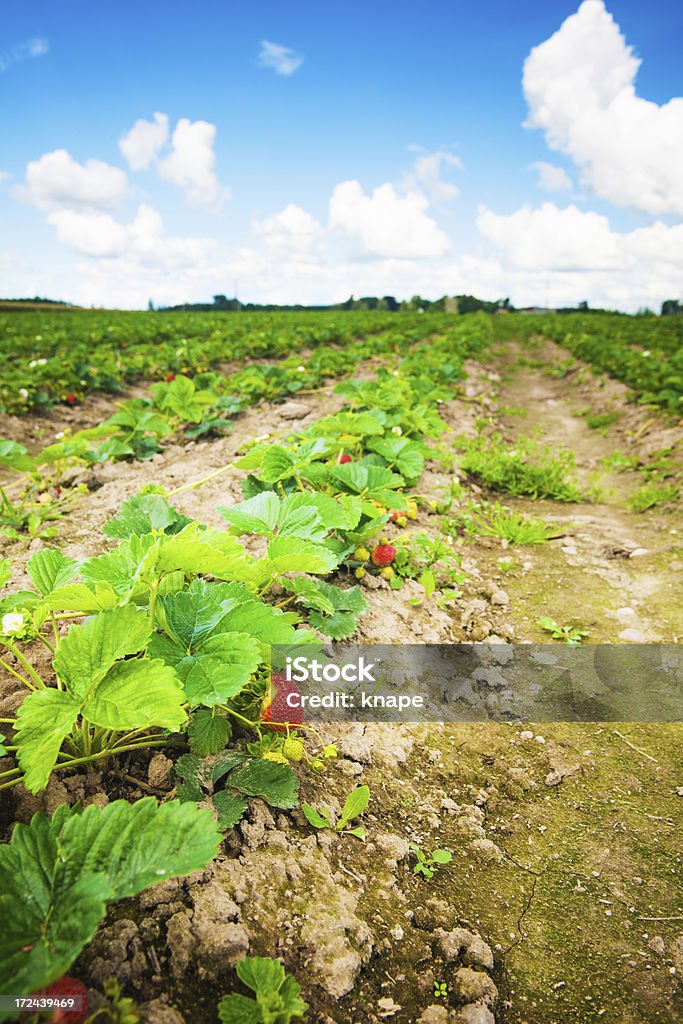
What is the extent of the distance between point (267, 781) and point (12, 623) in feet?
2.23

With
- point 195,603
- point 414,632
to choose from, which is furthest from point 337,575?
point 195,603

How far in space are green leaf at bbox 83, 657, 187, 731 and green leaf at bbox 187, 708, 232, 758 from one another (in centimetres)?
35

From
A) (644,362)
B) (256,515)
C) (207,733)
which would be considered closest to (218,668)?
(207,733)

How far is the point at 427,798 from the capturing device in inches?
64.2

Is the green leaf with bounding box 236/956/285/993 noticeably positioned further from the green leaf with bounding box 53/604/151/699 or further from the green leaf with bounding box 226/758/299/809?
the green leaf with bounding box 53/604/151/699

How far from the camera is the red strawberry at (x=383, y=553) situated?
8.09ft

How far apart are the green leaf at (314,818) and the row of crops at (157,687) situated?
6 cm

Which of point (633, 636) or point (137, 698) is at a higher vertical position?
point (137, 698)

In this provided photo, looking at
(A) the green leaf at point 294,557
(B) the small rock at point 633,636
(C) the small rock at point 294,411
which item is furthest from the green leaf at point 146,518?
(C) the small rock at point 294,411

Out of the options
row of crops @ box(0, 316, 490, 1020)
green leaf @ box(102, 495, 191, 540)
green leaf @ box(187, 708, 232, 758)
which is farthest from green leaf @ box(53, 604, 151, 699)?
green leaf @ box(102, 495, 191, 540)

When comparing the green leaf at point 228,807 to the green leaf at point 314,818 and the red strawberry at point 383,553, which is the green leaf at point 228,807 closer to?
the green leaf at point 314,818

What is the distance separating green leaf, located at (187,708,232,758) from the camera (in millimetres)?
1359

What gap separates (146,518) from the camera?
2.01 meters

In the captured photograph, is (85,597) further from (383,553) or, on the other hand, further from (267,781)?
(383,553)
